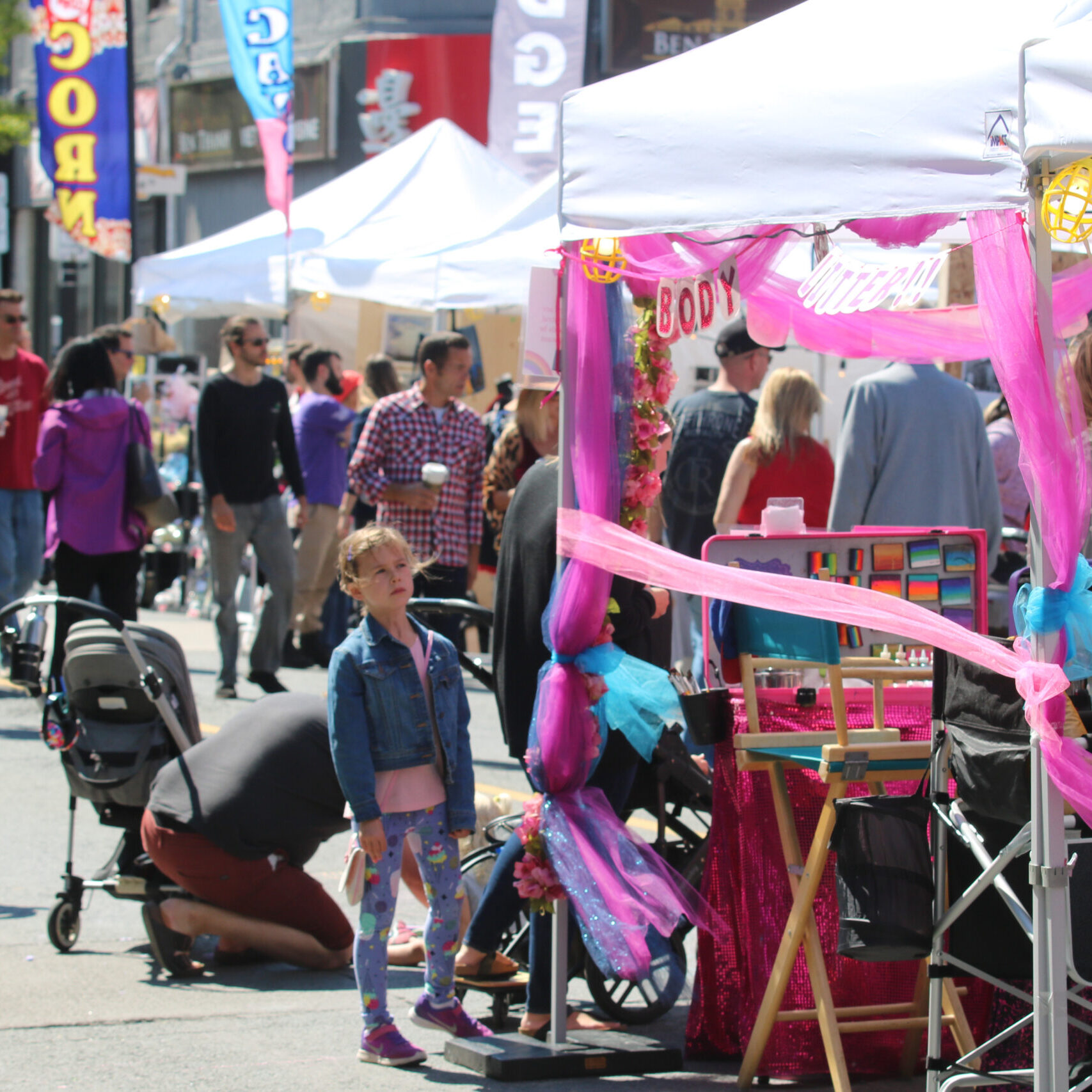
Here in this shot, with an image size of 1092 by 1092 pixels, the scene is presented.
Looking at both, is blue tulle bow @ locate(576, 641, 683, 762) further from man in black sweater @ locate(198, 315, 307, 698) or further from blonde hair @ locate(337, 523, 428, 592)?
man in black sweater @ locate(198, 315, 307, 698)

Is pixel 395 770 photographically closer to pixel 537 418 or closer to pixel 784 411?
pixel 537 418

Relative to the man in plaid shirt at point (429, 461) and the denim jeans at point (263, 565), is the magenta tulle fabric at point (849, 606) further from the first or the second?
the denim jeans at point (263, 565)

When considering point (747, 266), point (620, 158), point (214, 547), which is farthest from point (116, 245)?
point (620, 158)

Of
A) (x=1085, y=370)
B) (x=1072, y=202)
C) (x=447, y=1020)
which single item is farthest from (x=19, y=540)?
(x=1072, y=202)

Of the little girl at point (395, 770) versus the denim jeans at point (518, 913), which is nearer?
the little girl at point (395, 770)

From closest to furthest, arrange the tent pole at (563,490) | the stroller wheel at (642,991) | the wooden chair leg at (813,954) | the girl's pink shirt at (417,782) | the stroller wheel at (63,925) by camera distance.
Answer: the wooden chair leg at (813,954)
the tent pole at (563,490)
the girl's pink shirt at (417,782)
the stroller wheel at (642,991)
the stroller wheel at (63,925)

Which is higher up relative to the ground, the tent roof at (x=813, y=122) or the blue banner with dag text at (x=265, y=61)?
the blue banner with dag text at (x=265, y=61)

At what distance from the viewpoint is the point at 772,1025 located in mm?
4000

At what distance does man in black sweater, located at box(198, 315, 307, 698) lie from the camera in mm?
8938

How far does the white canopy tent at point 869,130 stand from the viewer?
2873 mm

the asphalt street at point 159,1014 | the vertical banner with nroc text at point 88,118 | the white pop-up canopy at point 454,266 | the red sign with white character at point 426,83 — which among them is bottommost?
the asphalt street at point 159,1014

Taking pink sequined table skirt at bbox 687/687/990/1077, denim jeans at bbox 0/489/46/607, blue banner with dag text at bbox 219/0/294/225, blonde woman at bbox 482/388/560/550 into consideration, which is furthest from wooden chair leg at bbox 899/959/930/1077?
blue banner with dag text at bbox 219/0/294/225

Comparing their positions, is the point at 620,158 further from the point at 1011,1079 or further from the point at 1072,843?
the point at 1011,1079

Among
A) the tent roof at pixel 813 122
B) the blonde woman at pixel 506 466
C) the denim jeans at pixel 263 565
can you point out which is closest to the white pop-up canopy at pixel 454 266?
the denim jeans at pixel 263 565
